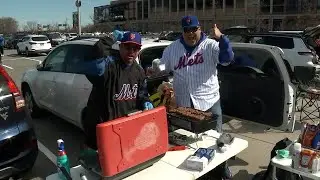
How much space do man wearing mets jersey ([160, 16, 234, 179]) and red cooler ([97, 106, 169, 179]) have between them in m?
1.22

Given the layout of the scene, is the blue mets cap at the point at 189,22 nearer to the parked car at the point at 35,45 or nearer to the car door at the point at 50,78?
the car door at the point at 50,78

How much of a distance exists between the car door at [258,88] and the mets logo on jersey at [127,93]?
263cm

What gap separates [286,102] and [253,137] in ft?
4.10

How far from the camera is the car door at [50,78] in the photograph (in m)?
6.05

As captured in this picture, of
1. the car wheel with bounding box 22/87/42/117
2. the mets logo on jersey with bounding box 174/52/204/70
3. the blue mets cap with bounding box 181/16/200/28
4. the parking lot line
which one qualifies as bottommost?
the parking lot line

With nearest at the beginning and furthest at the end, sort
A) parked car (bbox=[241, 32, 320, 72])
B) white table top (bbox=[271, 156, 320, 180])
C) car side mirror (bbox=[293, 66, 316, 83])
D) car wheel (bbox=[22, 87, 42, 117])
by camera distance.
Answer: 1. white table top (bbox=[271, 156, 320, 180])
2. car side mirror (bbox=[293, 66, 316, 83])
3. car wheel (bbox=[22, 87, 42, 117])
4. parked car (bbox=[241, 32, 320, 72])

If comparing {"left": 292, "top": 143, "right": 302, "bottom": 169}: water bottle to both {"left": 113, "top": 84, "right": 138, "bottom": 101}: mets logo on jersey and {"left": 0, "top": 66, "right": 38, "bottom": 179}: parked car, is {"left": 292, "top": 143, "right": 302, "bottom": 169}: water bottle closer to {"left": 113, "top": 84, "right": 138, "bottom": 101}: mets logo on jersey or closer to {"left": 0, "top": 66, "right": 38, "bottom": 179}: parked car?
{"left": 113, "top": 84, "right": 138, "bottom": 101}: mets logo on jersey

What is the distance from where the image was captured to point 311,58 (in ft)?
38.5

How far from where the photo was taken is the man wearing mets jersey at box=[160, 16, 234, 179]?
3725 millimetres

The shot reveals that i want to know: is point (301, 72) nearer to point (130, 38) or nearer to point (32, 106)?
point (130, 38)

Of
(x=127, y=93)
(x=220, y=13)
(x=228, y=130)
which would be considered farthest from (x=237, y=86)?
(x=220, y=13)

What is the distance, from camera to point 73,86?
→ 17.7 feet

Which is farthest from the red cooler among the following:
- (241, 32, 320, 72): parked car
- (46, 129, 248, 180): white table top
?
(241, 32, 320, 72): parked car

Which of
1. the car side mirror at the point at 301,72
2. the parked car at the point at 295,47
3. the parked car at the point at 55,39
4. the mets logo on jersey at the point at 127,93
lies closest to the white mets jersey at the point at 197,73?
the mets logo on jersey at the point at 127,93
